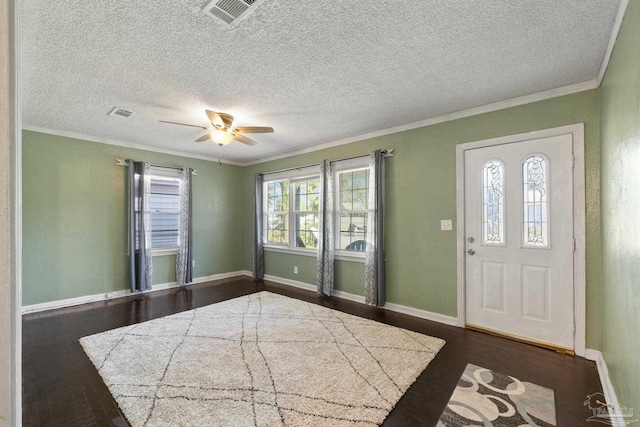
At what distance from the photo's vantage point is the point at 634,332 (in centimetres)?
158

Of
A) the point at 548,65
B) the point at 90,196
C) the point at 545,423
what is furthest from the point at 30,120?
the point at 545,423

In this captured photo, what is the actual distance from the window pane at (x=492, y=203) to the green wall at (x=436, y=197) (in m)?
0.32

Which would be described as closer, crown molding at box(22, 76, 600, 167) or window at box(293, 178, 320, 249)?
crown molding at box(22, 76, 600, 167)

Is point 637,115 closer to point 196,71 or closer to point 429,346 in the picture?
point 429,346

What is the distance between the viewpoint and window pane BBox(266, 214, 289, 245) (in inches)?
225

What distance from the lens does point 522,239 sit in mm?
3078

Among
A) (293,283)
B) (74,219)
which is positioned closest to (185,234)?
(74,219)

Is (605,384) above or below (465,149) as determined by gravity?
below

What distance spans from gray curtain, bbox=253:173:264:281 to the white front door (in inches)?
149

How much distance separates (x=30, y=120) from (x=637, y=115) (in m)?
5.76

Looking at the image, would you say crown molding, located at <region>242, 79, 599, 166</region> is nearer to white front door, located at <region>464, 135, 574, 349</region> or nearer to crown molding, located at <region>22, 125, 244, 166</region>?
→ white front door, located at <region>464, 135, 574, 349</region>

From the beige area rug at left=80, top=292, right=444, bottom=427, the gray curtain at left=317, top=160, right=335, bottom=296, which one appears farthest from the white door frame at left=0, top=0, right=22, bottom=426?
the gray curtain at left=317, top=160, right=335, bottom=296

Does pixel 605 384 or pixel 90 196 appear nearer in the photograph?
pixel 605 384

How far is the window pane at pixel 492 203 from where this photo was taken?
127 inches
